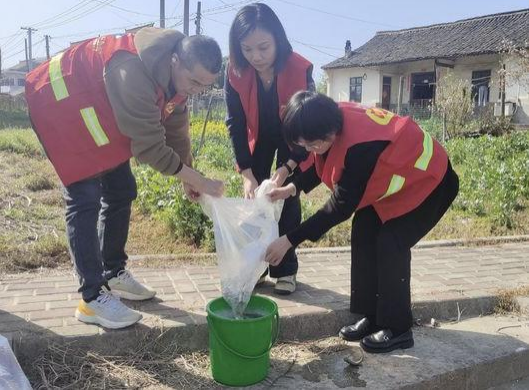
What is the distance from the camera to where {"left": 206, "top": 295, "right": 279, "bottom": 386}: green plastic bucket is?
224cm

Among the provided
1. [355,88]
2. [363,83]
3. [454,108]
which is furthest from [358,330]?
[355,88]

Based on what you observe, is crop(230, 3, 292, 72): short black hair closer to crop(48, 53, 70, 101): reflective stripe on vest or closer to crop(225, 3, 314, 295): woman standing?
crop(225, 3, 314, 295): woman standing

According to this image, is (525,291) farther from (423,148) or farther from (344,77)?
(344,77)

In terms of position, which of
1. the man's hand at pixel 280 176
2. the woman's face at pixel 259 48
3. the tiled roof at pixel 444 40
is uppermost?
the tiled roof at pixel 444 40

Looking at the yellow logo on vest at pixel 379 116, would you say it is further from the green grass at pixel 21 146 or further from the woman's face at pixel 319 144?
the green grass at pixel 21 146

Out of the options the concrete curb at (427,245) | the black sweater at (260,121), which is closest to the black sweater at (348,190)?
the black sweater at (260,121)

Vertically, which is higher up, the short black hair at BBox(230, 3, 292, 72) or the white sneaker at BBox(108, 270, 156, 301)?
the short black hair at BBox(230, 3, 292, 72)

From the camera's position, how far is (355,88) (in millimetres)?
29344

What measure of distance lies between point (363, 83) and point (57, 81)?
89.7 feet

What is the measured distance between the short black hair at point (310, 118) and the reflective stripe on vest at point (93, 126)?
821mm

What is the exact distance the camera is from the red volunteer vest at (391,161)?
2.42 meters

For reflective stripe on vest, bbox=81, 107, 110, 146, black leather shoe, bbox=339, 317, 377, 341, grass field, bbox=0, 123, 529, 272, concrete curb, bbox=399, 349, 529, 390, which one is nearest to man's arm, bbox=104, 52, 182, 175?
reflective stripe on vest, bbox=81, 107, 110, 146

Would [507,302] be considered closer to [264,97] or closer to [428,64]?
[264,97]

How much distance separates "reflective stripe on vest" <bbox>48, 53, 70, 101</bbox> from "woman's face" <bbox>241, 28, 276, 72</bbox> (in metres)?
0.93
